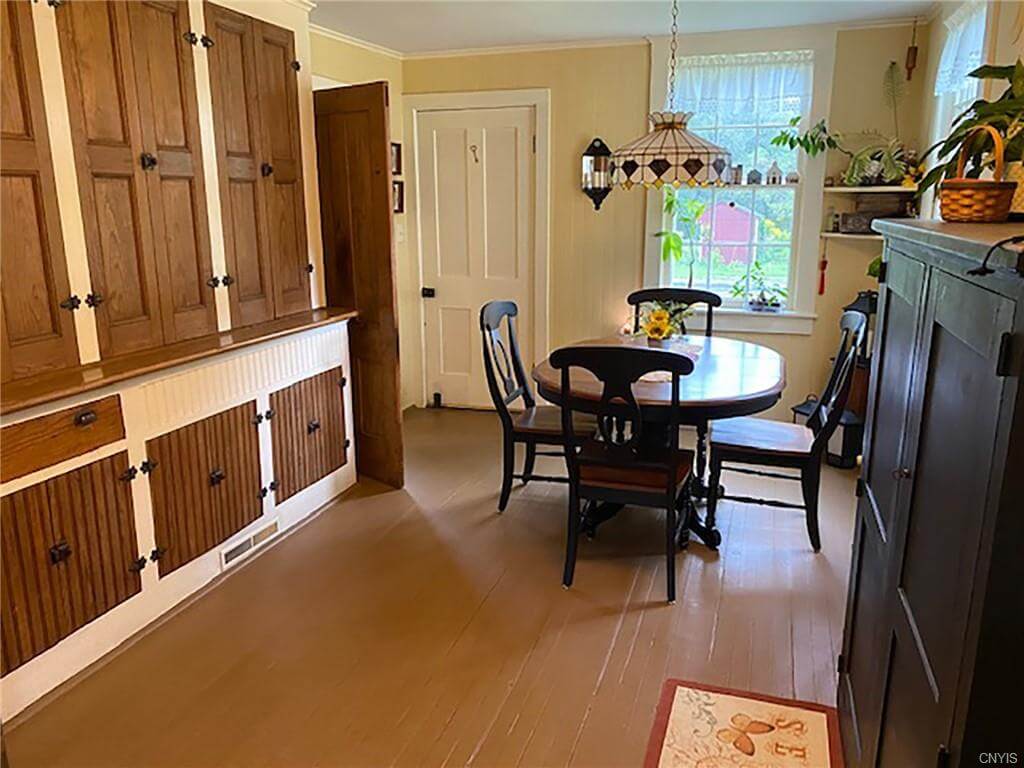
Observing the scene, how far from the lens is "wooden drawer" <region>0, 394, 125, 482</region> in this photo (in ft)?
6.89

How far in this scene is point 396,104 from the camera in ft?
16.8

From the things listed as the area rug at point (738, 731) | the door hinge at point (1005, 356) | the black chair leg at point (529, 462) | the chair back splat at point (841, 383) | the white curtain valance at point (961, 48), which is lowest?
the area rug at point (738, 731)

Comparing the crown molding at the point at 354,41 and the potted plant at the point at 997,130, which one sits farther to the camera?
the crown molding at the point at 354,41

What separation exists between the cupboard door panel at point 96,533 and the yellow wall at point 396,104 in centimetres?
196

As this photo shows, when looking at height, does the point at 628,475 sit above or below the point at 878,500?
below

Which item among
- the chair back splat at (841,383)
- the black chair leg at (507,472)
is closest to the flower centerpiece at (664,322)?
the chair back splat at (841,383)

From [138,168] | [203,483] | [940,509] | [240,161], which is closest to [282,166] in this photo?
[240,161]

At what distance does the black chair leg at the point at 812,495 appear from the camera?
3.12 m

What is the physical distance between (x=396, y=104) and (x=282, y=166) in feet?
6.33

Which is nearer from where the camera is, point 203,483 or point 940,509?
point 940,509

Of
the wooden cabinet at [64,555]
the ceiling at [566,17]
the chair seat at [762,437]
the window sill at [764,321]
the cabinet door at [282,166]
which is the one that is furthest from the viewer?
the window sill at [764,321]

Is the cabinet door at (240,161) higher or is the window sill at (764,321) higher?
the cabinet door at (240,161)

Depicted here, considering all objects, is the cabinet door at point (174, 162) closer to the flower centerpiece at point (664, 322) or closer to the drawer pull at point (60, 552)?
the drawer pull at point (60, 552)

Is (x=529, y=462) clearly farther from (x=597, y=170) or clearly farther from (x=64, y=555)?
(x=64, y=555)
